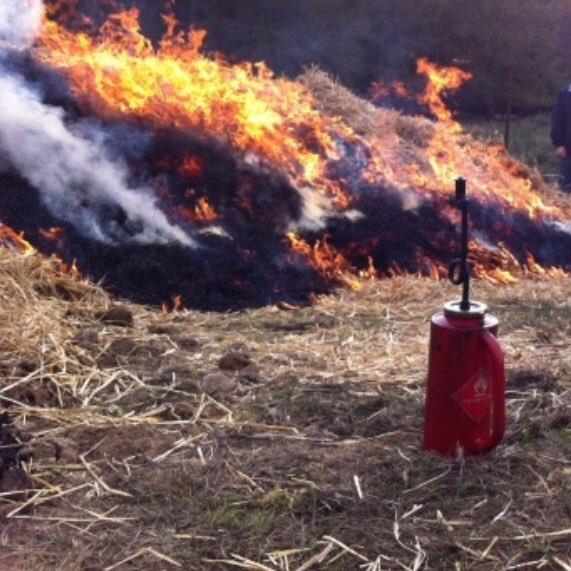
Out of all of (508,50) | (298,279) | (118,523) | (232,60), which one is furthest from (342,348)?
(508,50)

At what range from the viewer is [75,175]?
7699 millimetres

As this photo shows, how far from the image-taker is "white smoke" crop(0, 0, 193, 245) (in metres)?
7.51

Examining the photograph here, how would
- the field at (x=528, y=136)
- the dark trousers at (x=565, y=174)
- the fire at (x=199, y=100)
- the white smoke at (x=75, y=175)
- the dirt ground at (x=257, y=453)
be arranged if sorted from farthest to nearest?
the field at (x=528, y=136) → the dark trousers at (x=565, y=174) → the fire at (x=199, y=100) → the white smoke at (x=75, y=175) → the dirt ground at (x=257, y=453)

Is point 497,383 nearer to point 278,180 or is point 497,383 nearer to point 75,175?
point 278,180

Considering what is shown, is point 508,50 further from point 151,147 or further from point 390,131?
point 151,147

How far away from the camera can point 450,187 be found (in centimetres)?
908

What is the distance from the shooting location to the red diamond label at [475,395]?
3.68 m

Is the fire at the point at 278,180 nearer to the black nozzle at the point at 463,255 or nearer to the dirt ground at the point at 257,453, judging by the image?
the dirt ground at the point at 257,453

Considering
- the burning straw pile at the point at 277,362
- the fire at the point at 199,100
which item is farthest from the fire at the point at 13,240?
the fire at the point at 199,100

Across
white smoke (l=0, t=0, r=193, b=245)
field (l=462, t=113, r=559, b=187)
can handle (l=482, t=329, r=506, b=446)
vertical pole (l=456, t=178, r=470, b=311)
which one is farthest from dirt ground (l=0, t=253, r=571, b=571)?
field (l=462, t=113, r=559, b=187)

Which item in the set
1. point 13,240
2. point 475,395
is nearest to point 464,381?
point 475,395

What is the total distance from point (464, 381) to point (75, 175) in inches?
195

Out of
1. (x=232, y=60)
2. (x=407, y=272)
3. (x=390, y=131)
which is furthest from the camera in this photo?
(x=232, y=60)

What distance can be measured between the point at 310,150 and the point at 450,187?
4.92 feet
